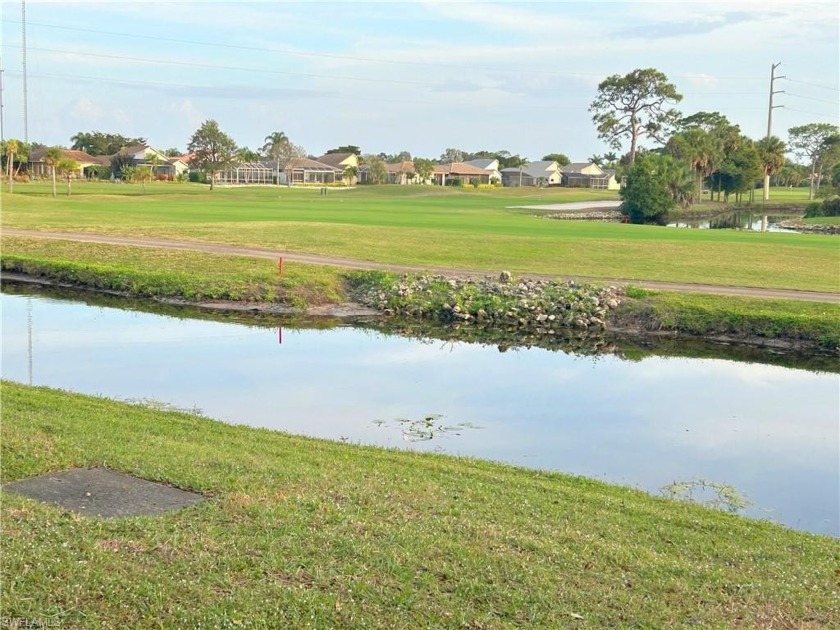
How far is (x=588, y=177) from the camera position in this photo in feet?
522

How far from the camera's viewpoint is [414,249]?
40188 mm

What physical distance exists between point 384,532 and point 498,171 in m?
169

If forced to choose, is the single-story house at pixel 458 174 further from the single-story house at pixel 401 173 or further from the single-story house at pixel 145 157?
the single-story house at pixel 145 157

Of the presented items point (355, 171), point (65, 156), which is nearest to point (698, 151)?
point (355, 171)

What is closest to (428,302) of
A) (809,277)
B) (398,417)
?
(398,417)

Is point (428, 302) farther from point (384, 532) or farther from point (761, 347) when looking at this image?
point (384, 532)

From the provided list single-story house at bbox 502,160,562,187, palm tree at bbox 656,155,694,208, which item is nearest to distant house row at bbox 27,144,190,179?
single-story house at bbox 502,160,562,187

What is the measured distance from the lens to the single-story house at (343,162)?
15186cm

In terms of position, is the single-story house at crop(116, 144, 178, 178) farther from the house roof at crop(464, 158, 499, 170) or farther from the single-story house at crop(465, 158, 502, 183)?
the house roof at crop(464, 158, 499, 170)

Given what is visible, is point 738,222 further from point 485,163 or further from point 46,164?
point 485,163

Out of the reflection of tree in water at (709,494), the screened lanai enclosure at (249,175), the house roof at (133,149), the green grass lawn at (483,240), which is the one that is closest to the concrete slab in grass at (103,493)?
the reflection of tree in water at (709,494)

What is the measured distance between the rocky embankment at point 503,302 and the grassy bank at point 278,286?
1.34 feet

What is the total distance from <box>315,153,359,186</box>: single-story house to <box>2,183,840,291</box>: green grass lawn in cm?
8261

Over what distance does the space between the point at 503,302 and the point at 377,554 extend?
72.5 ft
